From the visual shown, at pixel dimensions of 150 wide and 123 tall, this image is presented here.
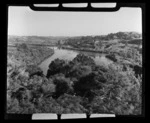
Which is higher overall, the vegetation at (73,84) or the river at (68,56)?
the river at (68,56)

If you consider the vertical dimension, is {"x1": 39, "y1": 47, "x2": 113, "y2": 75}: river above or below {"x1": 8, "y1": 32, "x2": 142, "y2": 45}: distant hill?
below

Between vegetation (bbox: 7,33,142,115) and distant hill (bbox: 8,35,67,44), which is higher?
distant hill (bbox: 8,35,67,44)

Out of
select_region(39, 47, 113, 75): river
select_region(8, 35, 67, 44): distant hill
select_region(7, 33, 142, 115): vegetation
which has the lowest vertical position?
select_region(7, 33, 142, 115): vegetation

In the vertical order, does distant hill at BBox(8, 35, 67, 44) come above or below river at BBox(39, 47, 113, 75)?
above

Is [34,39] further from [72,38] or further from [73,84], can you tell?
[73,84]

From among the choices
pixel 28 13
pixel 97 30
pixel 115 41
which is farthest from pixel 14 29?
pixel 115 41

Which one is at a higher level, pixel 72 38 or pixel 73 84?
pixel 72 38

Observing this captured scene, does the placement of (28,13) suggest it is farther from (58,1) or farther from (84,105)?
(84,105)

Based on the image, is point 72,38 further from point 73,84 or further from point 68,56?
point 73,84

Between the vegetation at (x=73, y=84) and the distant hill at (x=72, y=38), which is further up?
the distant hill at (x=72, y=38)

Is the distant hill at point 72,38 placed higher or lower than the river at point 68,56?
higher

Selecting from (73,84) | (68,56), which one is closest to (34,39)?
(68,56)

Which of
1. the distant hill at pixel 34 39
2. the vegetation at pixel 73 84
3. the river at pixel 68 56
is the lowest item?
the vegetation at pixel 73 84
